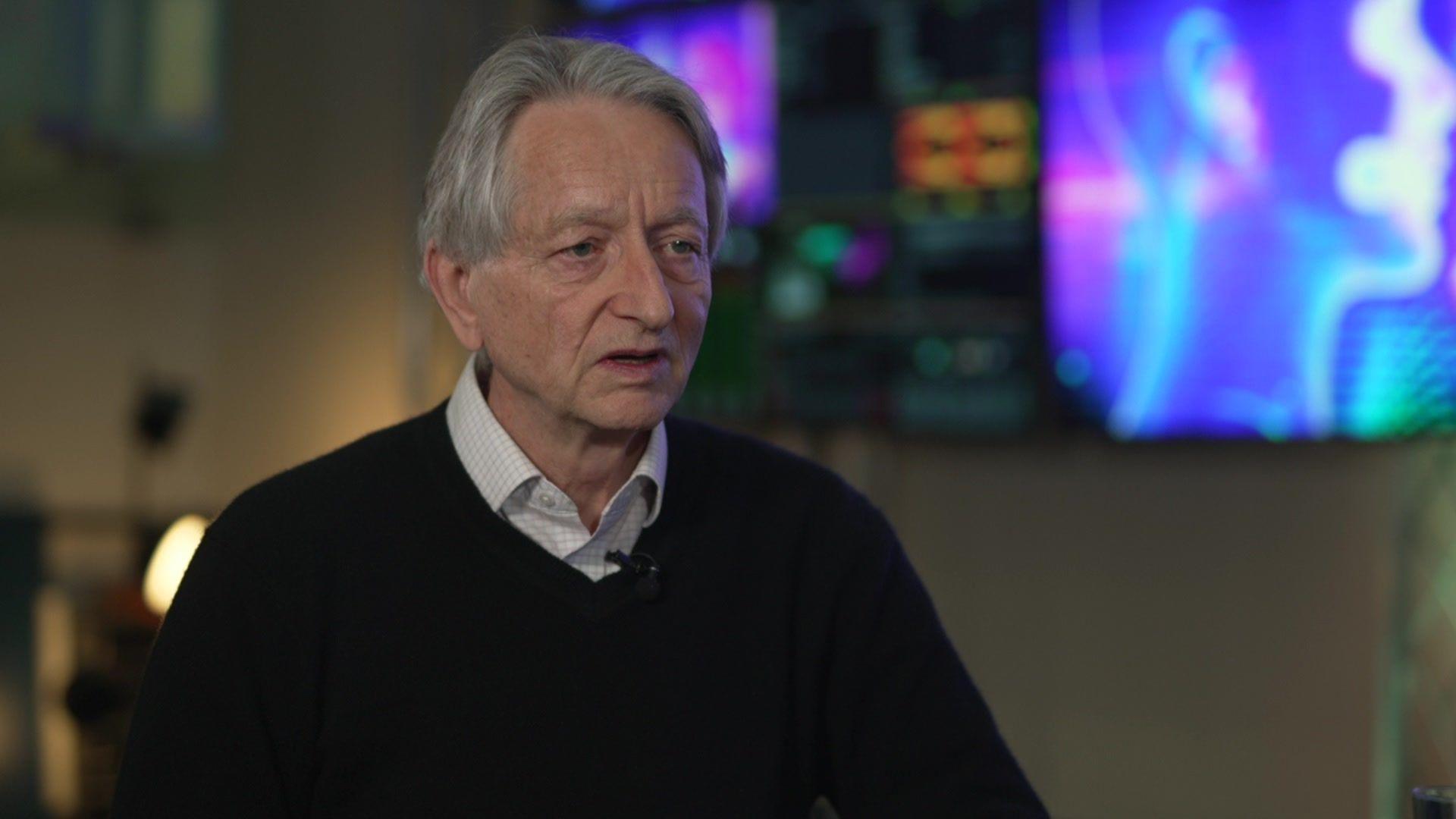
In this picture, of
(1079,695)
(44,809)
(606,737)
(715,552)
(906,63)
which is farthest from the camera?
(44,809)

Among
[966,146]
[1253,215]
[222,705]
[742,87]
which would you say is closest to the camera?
[222,705]

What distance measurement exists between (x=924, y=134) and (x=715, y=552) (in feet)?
6.30

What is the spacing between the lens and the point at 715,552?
1472 millimetres

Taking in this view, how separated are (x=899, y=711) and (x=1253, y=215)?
165 cm

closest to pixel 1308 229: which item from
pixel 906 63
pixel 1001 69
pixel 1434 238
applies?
pixel 1434 238

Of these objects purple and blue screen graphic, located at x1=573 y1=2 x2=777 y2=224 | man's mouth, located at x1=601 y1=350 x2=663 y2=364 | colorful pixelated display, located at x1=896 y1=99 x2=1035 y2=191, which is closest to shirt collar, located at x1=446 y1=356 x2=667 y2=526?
man's mouth, located at x1=601 y1=350 x2=663 y2=364

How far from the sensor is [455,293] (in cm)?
148

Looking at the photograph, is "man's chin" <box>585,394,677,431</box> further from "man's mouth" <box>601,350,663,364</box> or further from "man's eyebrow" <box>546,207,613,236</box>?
"man's eyebrow" <box>546,207,613,236</box>

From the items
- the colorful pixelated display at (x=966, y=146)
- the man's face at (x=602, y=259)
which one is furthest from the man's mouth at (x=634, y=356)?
the colorful pixelated display at (x=966, y=146)

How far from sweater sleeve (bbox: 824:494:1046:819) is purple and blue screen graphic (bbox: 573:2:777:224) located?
1976 mm

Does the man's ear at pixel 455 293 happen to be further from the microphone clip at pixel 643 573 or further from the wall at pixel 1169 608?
the wall at pixel 1169 608

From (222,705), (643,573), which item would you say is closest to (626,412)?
(643,573)

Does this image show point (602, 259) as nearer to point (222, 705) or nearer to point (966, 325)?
point (222, 705)

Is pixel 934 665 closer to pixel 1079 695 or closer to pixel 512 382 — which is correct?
pixel 512 382
